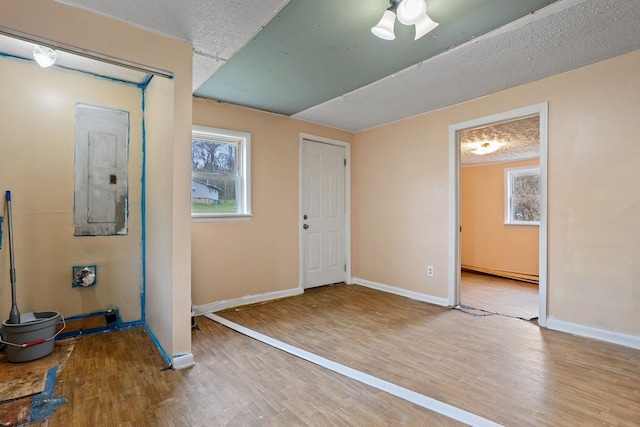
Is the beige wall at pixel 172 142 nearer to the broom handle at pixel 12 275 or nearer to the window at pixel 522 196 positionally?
the broom handle at pixel 12 275

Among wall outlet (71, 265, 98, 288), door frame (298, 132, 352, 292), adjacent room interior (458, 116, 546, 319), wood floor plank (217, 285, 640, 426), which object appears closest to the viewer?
wood floor plank (217, 285, 640, 426)

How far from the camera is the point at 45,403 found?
1.77 m

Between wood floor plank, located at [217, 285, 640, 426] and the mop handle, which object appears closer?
wood floor plank, located at [217, 285, 640, 426]

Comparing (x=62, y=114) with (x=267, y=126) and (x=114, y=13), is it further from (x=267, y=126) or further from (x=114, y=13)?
(x=267, y=126)

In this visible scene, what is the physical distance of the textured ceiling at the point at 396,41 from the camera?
1891 mm

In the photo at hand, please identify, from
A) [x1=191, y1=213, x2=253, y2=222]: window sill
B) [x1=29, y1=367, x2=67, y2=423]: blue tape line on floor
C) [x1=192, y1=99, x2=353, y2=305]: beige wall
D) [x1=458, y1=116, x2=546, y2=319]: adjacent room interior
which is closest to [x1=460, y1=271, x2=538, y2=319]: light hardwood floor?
[x1=458, y1=116, x2=546, y2=319]: adjacent room interior

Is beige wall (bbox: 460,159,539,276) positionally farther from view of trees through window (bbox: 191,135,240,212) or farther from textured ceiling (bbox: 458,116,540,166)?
view of trees through window (bbox: 191,135,240,212)

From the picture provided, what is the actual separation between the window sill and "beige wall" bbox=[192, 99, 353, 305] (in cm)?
5

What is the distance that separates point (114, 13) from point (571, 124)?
373 centimetres

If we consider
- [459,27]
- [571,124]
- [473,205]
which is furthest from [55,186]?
[473,205]

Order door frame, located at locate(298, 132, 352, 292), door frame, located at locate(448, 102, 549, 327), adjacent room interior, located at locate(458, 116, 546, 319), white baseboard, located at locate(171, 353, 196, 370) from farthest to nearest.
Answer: adjacent room interior, located at locate(458, 116, 546, 319)
door frame, located at locate(298, 132, 352, 292)
door frame, located at locate(448, 102, 549, 327)
white baseboard, located at locate(171, 353, 196, 370)

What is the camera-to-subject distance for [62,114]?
269cm

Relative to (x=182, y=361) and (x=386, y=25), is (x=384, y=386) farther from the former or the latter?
(x=386, y=25)

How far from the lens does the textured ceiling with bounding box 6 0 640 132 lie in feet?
6.20
